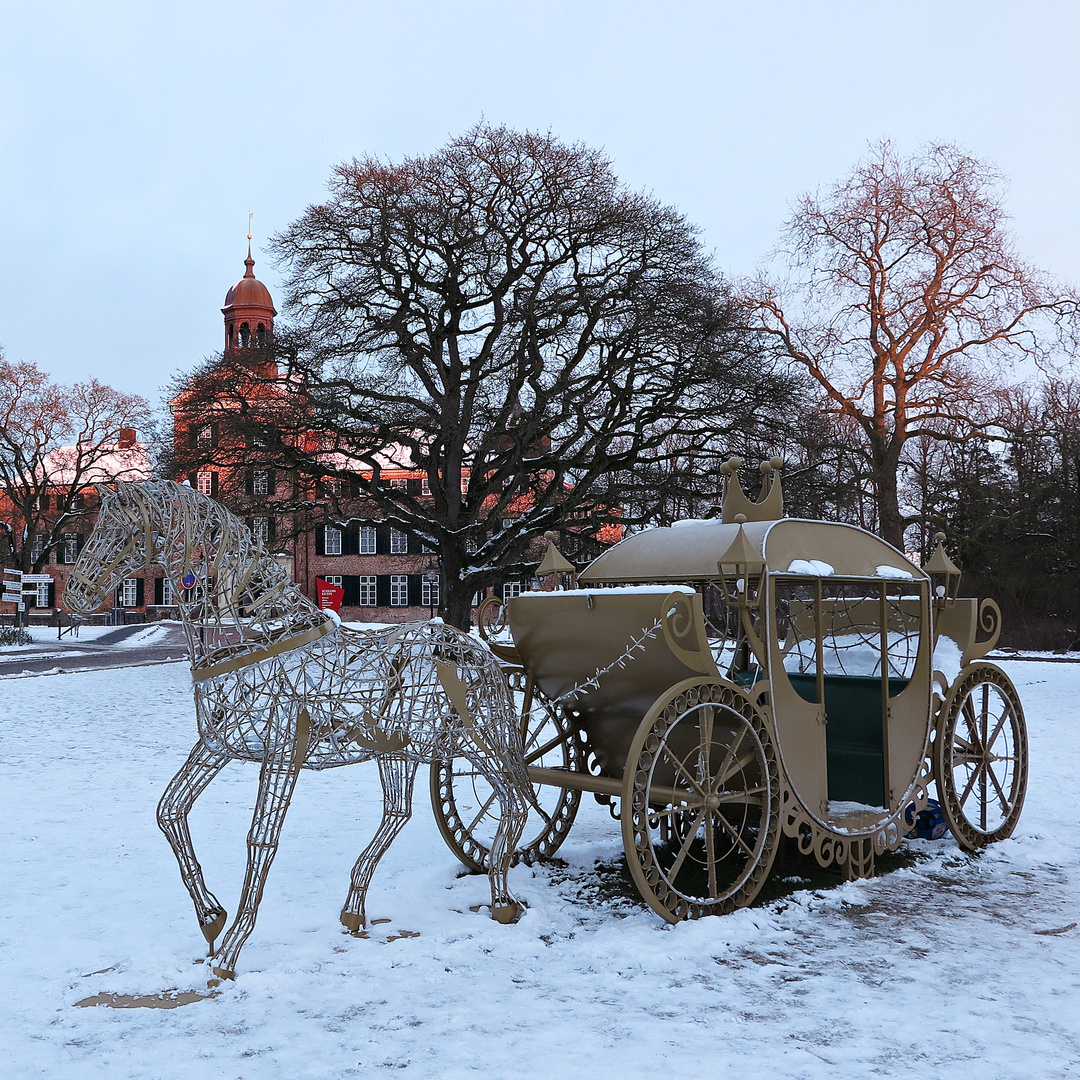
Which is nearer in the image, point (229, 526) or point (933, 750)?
point (229, 526)

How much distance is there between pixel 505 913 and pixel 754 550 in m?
2.47

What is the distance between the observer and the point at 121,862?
22.4 ft

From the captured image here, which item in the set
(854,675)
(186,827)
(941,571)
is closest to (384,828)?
(186,827)

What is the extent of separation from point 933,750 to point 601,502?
13334 millimetres

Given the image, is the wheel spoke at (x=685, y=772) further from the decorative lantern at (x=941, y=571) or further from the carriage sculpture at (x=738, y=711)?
the decorative lantern at (x=941, y=571)

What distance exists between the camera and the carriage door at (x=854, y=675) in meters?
6.53

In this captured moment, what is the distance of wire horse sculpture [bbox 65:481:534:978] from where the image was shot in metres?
4.76

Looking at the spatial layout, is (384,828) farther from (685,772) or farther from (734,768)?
(734,768)

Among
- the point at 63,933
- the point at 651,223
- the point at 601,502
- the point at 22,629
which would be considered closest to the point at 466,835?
the point at 63,933

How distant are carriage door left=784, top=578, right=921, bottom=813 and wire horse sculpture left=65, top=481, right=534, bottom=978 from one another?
8.64 ft

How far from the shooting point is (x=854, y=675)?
25.4 ft

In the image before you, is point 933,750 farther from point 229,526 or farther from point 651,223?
→ point 651,223

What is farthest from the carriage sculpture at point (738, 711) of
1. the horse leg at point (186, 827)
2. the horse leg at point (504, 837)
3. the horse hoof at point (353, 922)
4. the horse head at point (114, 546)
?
the horse head at point (114, 546)

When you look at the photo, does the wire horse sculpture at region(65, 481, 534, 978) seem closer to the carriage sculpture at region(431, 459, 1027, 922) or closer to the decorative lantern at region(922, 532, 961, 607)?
the carriage sculpture at region(431, 459, 1027, 922)
